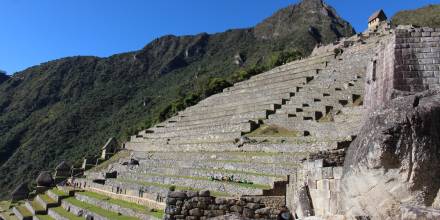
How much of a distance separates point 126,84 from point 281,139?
7704 cm

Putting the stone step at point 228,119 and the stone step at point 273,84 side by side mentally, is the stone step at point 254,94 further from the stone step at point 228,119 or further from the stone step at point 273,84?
the stone step at point 228,119

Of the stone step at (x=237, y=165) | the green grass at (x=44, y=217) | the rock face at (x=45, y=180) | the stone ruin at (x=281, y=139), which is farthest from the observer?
the rock face at (x=45, y=180)

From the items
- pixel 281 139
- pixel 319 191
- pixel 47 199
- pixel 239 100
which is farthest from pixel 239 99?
pixel 319 191

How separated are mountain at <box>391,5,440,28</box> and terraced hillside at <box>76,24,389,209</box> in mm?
15155

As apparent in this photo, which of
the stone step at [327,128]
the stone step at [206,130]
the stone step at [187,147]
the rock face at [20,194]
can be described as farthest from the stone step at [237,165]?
the rock face at [20,194]

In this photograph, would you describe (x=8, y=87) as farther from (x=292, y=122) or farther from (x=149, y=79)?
(x=292, y=122)

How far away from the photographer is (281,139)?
54.1ft

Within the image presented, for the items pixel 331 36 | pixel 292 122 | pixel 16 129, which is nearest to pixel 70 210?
pixel 292 122

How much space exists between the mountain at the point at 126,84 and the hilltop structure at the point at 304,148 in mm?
15568

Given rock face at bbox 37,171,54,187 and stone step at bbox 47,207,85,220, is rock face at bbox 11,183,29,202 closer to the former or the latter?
rock face at bbox 37,171,54,187

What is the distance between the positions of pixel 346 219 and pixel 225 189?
758 cm

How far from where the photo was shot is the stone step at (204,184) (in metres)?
11.0

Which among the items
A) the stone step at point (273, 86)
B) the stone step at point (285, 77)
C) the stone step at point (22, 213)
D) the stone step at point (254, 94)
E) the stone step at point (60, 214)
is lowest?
the stone step at point (22, 213)

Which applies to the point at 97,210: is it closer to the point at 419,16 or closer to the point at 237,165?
the point at 237,165
